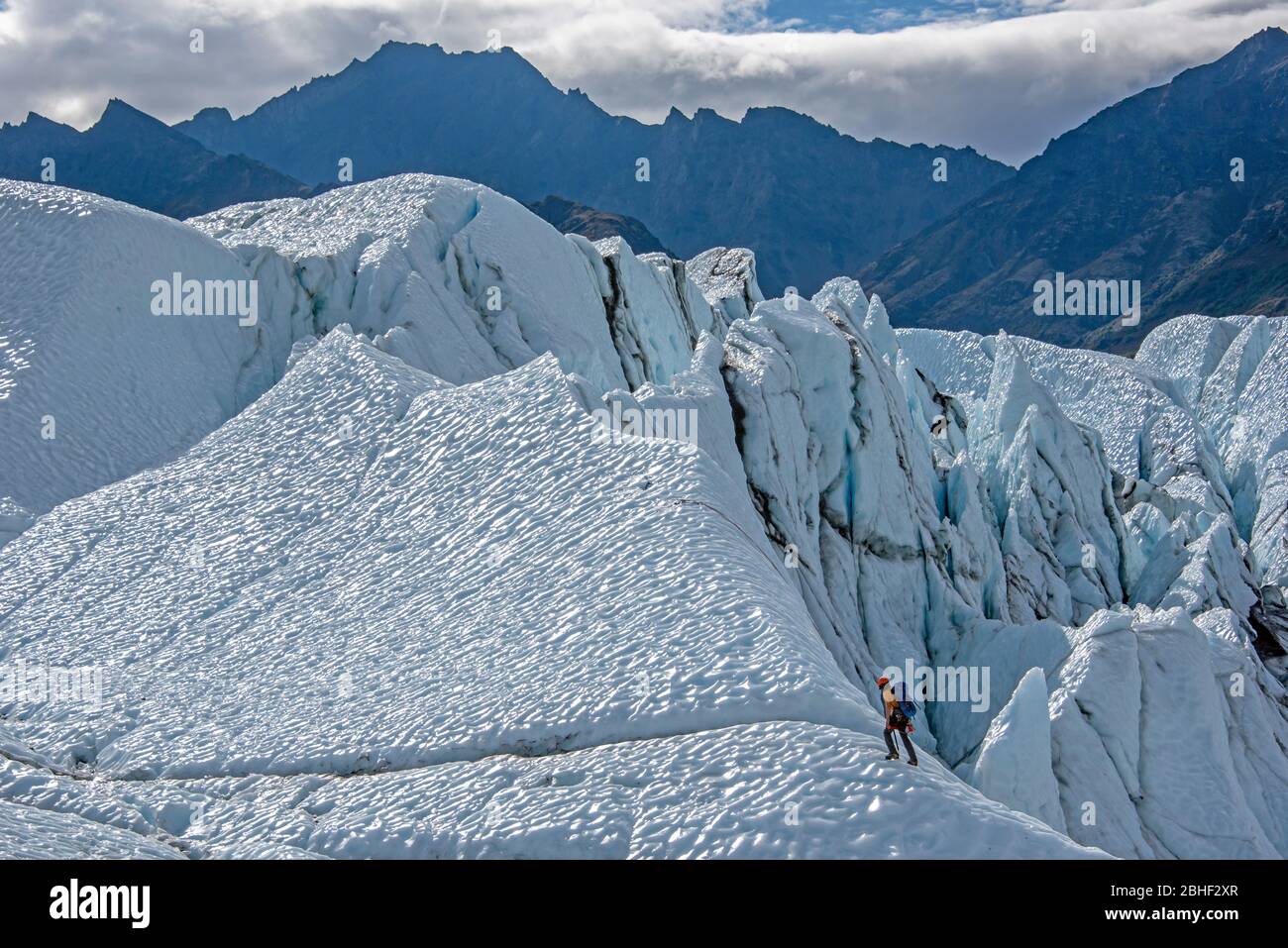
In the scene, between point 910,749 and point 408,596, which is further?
point 408,596

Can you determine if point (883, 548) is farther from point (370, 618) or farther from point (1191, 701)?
point (370, 618)

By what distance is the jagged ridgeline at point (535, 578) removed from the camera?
14.5 meters

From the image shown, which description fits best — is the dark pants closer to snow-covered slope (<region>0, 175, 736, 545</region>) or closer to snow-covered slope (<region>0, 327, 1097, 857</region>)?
snow-covered slope (<region>0, 327, 1097, 857</region>)

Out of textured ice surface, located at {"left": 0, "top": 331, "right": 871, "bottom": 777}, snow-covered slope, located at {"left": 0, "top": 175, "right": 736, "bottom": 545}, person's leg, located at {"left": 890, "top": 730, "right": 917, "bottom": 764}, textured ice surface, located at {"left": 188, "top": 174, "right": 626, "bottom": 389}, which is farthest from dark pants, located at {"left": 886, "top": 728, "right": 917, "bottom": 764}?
textured ice surface, located at {"left": 188, "top": 174, "right": 626, "bottom": 389}

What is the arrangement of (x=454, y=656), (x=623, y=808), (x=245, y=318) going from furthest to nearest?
(x=245, y=318)
(x=454, y=656)
(x=623, y=808)

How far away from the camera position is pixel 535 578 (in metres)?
18.8

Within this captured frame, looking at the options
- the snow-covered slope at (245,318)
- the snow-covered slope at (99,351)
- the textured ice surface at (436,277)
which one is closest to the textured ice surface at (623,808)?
the snow-covered slope at (245,318)

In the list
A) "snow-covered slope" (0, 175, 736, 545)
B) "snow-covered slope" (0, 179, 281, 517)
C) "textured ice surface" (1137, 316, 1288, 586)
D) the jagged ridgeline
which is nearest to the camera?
the jagged ridgeline

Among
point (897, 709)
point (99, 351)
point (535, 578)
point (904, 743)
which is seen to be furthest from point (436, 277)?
point (897, 709)

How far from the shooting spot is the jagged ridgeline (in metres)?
14.5

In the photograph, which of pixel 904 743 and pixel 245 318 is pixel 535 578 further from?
pixel 245 318

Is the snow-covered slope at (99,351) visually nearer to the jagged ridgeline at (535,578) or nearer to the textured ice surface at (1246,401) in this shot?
the jagged ridgeline at (535,578)

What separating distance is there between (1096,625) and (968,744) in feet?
14.3
